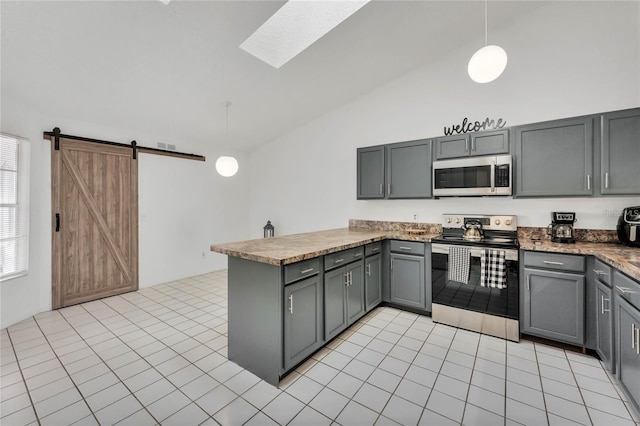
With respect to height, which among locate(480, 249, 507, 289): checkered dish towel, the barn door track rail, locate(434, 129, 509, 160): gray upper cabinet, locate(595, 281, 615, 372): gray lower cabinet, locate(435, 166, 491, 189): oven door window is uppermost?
the barn door track rail

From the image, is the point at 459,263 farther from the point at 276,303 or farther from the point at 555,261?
the point at 276,303

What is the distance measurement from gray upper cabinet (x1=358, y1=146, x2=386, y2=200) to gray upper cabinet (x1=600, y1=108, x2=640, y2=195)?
2.15 meters

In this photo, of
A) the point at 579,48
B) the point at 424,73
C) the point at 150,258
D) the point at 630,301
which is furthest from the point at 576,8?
the point at 150,258

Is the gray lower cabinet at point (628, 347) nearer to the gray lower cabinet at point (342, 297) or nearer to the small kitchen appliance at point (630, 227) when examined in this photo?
the small kitchen appliance at point (630, 227)

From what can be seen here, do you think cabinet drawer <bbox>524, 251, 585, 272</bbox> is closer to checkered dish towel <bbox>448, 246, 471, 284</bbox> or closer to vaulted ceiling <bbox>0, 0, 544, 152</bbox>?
checkered dish towel <bbox>448, 246, 471, 284</bbox>

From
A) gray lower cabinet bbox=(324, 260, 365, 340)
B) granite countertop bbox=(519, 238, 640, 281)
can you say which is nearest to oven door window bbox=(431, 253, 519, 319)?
granite countertop bbox=(519, 238, 640, 281)

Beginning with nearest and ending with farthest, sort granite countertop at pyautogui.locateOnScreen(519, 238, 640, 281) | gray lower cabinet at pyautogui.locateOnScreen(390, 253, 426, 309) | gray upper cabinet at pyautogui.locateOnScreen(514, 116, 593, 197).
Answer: granite countertop at pyautogui.locateOnScreen(519, 238, 640, 281) < gray upper cabinet at pyautogui.locateOnScreen(514, 116, 593, 197) < gray lower cabinet at pyautogui.locateOnScreen(390, 253, 426, 309)

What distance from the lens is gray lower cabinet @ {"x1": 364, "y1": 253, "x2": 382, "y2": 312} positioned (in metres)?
3.13

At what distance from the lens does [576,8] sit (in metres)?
2.93

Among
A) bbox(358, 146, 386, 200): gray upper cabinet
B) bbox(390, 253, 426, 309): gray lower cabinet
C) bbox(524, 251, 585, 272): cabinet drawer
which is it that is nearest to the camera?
bbox(524, 251, 585, 272): cabinet drawer

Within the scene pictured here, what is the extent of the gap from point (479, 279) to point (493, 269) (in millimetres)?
171

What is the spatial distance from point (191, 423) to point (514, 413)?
2.01m

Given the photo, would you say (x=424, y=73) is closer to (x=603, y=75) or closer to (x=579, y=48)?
(x=579, y=48)

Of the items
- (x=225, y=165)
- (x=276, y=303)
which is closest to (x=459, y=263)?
(x=276, y=303)
